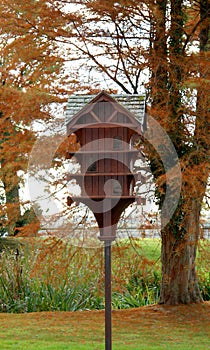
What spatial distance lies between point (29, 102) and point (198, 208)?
222 cm

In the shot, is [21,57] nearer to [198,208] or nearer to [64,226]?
[64,226]

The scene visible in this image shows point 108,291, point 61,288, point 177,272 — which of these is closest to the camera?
point 108,291

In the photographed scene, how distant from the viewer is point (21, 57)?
21.5 ft

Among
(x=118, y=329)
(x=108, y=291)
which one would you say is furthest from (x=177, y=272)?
(x=108, y=291)

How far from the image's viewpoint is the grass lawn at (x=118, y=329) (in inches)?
207

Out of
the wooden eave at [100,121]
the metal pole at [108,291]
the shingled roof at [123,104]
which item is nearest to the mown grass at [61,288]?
the metal pole at [108,291]

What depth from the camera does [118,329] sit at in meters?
5.91

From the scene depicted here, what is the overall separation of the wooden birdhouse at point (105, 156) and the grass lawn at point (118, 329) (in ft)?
5.20

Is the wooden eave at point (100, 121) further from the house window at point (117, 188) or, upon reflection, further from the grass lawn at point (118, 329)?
the grass lawn at point (118, 329)

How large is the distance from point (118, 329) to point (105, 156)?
2.45 metres

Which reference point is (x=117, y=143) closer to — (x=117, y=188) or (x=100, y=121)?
(x=100, y=121)

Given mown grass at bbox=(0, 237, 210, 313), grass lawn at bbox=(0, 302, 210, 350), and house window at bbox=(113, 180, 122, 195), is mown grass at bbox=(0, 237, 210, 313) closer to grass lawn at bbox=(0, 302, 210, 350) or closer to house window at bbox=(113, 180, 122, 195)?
grass lawn at bbox=(0, 302, 210, 350)

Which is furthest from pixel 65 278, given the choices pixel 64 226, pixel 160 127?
pixel 160 127

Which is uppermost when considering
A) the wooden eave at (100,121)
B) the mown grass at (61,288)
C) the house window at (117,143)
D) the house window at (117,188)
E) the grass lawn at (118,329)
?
the wooden eave at (100,121)
